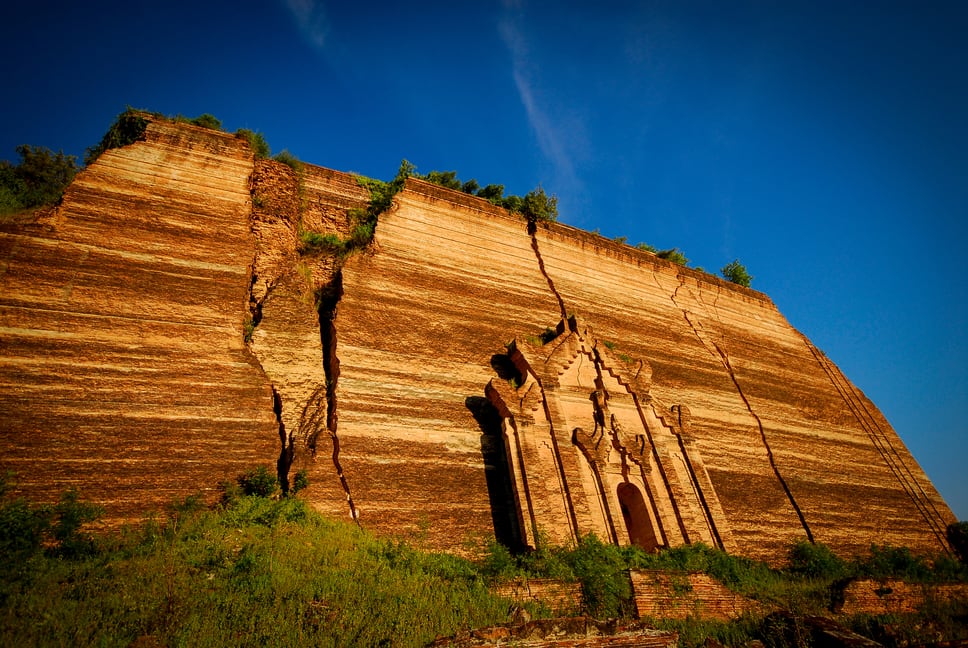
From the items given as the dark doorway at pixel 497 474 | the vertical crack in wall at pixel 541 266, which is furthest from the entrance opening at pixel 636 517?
the vertical crack in wall at pixel 541 266

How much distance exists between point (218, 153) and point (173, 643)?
1046 centimetres

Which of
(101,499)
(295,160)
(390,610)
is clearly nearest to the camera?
(390,610)

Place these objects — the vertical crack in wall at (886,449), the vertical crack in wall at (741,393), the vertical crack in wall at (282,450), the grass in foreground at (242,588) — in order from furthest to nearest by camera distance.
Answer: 1. the vertical crack in wall at (886,449)
2. the vertical crack in wall at (741,393)
3. the vertical crack in wall at (282,450)
4. the grass in foreground at (242,588)

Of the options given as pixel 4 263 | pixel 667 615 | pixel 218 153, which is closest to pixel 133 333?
pixel 4 263

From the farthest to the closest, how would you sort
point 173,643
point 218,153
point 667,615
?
point 218,153 → point 667,615 → point 173,643

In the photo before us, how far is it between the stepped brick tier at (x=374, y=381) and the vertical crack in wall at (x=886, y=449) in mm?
163

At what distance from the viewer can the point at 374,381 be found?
998 centimetres

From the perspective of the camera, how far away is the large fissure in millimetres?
8383

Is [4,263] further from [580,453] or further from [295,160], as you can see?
[580,453]

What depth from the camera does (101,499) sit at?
6848mm

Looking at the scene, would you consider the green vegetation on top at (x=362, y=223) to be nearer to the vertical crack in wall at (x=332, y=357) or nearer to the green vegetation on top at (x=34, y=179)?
the vertical crack in wall at (x=332, y=357)

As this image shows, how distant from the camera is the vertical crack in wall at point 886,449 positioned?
52.7ft

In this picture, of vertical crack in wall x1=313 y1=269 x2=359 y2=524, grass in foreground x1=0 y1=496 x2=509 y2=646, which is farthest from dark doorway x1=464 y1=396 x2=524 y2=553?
vertical crack in wall x1=313 y1=269 x2=359 y2=524

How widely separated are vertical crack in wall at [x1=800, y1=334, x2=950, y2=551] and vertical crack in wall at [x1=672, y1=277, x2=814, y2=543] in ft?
17.7
